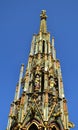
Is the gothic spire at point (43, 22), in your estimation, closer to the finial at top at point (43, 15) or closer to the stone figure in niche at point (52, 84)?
the finial at top at point (43, 15)

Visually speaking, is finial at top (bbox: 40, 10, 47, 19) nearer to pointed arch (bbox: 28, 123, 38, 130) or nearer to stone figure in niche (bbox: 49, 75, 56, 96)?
stone figure in niche (bbox: 49, 75, 56, 96)

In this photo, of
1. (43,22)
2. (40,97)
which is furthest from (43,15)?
(40,97)

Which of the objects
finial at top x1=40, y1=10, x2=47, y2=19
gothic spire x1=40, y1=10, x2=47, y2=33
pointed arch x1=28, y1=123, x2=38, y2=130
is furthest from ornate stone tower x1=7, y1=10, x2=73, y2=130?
finial at top x1=40, y1=10, x2=47, y2=19

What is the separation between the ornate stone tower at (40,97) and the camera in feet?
82.4

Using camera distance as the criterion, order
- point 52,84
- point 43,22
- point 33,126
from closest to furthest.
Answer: point 33,126, point 52,84, point 43,22

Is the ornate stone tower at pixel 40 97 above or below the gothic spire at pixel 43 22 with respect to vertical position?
below

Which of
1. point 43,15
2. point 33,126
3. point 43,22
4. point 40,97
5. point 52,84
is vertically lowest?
point 33,126

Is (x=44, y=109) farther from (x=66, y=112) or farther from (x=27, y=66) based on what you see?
(x=27, y=66)

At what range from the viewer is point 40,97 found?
27359mm

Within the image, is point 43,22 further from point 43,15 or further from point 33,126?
point 33,126

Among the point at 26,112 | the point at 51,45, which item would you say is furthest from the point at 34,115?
the point at 51,45

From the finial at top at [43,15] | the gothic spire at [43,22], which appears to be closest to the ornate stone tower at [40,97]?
the gothic spire at [43,22]

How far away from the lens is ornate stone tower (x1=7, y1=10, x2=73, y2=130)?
2511 centimetres

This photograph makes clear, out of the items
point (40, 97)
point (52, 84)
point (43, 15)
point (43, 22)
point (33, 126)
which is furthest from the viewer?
point (43, 15)
